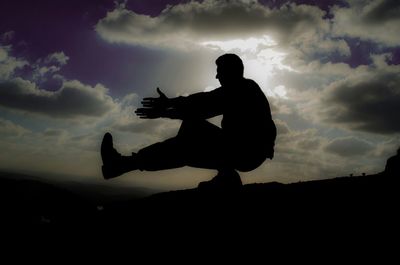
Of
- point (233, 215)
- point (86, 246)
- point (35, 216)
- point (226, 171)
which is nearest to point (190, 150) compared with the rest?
point (226, 171)

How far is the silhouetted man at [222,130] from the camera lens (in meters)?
5.12

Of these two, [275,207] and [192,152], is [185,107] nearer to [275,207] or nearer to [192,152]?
[192,152]

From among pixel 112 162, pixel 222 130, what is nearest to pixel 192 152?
pixel 222 130

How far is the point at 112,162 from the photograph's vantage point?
5672 millimetres

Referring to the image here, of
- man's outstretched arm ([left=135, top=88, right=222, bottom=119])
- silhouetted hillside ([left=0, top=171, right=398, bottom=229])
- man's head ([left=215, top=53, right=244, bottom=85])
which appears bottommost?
silhouetted hillside ([left=0, top=171, right=398, bottom=229])

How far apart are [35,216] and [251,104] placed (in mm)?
7832

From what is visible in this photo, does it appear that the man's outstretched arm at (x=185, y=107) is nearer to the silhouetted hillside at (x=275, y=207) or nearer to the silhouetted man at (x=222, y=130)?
the silhouetted man at (x=222, y=130)

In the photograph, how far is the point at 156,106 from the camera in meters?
5.35

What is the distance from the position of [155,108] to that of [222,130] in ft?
3.84

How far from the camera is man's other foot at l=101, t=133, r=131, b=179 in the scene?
18.3ft

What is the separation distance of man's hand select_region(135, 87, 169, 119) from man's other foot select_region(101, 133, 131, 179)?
841 mm

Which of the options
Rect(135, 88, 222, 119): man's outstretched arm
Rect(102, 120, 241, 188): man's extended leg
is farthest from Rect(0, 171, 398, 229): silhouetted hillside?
Rect(135, 88, 222, 119): man's outstretched arm

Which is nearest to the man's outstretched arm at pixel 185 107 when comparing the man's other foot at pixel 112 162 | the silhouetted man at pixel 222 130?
the silhouetted man at pixel 222 130

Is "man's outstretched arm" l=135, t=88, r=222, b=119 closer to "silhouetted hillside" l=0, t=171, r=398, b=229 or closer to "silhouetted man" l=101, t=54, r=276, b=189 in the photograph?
"silhouetted man" l=101, t=54, r=276, b=189
